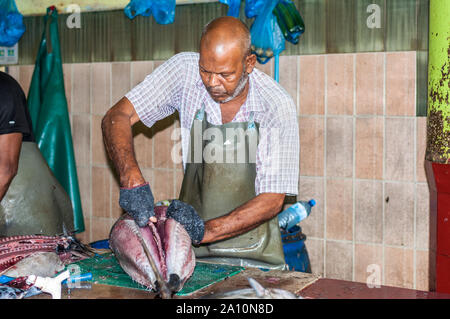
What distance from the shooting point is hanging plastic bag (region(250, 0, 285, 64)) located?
3855mm

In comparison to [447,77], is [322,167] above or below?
below

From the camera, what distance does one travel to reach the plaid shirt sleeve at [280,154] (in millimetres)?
2475

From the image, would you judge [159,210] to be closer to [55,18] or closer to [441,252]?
[441,252]

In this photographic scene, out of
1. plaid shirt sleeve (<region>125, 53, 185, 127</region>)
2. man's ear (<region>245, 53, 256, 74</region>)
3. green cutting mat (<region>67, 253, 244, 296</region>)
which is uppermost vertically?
man's ear (<region>245, 53, 256, 74</region>)

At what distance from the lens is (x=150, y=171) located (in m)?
4.48

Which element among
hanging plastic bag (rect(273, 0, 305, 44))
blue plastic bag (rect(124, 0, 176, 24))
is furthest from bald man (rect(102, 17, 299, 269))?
blue plastic bag (rect(124, 0, 176, 24))

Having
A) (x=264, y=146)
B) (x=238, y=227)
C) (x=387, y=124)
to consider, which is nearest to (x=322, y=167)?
(x=387, y=124)

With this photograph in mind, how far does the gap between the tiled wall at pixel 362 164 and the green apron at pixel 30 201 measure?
1.72 metres

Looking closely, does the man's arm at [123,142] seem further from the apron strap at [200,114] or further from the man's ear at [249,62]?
the man's ear at [249,62]

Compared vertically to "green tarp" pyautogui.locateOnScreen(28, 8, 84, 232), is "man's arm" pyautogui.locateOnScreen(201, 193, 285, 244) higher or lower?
lower

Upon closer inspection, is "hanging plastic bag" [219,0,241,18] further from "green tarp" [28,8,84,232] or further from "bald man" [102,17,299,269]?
"green tarp" [28,8,84,232]

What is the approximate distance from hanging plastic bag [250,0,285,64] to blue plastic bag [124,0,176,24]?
0.75 meters

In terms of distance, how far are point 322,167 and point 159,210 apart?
1.98 m

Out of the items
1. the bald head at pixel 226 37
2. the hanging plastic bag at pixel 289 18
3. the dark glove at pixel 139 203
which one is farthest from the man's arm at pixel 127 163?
the hanging plastic bag at pixel 289 18
